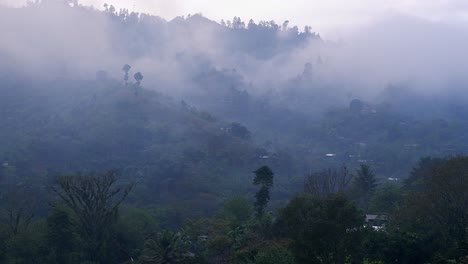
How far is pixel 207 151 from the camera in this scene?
84.6m

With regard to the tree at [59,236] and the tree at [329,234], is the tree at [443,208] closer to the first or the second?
the tree at [329,234]

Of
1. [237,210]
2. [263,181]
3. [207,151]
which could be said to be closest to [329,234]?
[263,181]

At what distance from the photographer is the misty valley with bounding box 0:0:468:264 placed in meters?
32.7

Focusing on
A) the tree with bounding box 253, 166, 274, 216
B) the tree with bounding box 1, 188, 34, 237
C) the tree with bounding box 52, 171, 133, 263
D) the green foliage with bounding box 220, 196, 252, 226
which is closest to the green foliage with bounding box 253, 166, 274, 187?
the tree with bounding box 253, 166, 274, 216

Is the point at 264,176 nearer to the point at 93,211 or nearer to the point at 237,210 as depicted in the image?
the point at 237,210

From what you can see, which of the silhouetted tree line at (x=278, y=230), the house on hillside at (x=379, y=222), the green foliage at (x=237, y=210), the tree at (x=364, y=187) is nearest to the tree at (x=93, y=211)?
the silhouetted tree line at (x=278, y=230)

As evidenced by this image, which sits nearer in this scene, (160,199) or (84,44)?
(160,199)

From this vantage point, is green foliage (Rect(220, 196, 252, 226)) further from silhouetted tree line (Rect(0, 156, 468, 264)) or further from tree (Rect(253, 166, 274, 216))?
tree (Rect(253, 166, 274, 216))

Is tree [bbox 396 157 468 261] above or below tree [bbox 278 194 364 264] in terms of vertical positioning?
above

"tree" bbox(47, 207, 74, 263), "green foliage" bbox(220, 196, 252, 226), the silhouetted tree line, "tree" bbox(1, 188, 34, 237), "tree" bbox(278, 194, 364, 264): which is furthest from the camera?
"green foliage" bbox(220, 196, 252, 226)

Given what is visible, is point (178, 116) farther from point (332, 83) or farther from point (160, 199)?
point (332, 83)

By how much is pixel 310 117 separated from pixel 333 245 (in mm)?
92144

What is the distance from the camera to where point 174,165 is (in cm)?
7794

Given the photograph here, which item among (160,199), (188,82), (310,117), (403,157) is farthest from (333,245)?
(188,82)
